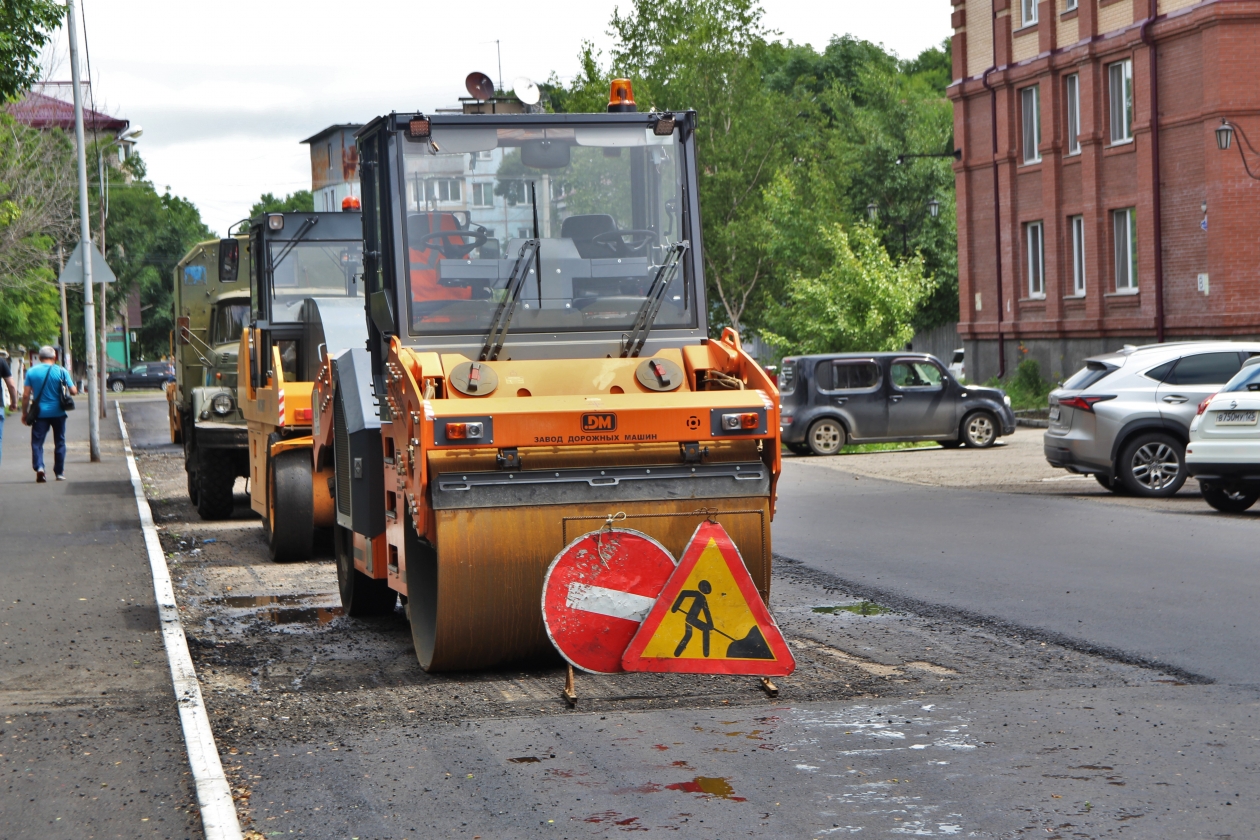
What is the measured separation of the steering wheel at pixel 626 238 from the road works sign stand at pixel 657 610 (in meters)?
1.91

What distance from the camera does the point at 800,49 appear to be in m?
79.2

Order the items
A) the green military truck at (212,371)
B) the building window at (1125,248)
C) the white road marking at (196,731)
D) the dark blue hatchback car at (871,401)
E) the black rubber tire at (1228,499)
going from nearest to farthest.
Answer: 1. the white road marking at (196,731)
2. the black rubber tire at (1228,499)
3. the green military truck at (212,371)
4. the dark blue hatchback car at (871,401)
5. the building window at (1125,248)

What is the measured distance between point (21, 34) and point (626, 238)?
1067 centimetres

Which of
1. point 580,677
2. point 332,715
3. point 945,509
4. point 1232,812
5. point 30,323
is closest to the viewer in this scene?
point 1232,812

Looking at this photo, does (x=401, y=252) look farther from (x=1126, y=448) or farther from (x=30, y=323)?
(x=30, y=323)

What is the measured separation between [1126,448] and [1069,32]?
66.8ft

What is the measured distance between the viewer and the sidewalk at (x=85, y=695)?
5625mm

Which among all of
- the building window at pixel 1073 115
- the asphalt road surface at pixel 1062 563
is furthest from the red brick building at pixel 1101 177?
the asphalt road surface at pixel 1062 563

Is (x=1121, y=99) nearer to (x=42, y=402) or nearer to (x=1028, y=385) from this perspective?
(x=1028, y=385)

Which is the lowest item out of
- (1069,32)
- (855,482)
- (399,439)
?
(855,482)

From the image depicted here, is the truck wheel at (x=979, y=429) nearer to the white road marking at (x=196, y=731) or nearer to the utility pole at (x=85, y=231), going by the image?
the utility pole at (x=85, y=231)

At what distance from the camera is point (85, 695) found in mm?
7602

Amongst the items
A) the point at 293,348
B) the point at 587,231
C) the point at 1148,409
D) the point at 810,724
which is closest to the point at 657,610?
the point at 810,724

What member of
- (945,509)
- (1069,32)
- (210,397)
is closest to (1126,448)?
(945,509)
